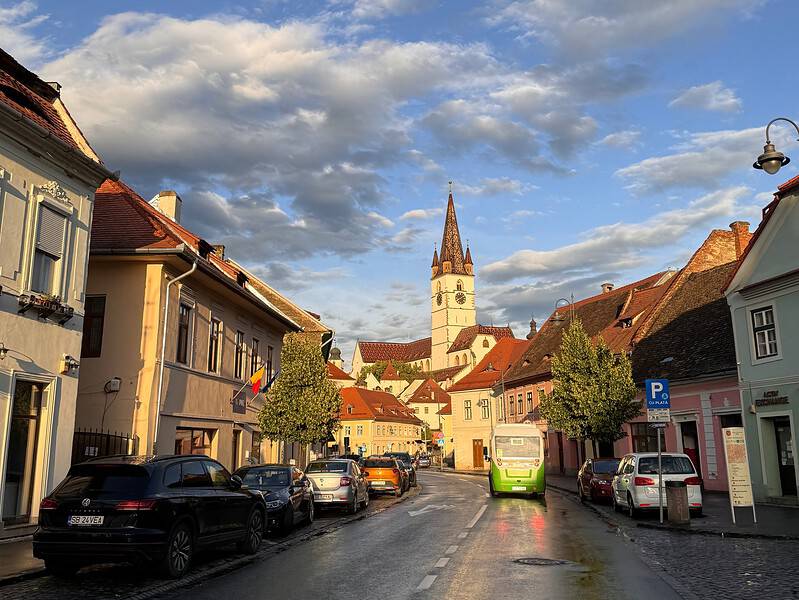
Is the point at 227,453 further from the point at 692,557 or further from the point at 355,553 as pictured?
the point at 692,557

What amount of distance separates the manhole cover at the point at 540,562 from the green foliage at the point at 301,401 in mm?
17711

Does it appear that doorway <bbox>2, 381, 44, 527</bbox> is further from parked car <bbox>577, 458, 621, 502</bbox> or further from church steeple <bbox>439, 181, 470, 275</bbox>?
church steeple <bbox>439, 181, 470, 275</bbox>

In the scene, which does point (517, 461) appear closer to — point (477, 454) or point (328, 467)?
point (328, 467)

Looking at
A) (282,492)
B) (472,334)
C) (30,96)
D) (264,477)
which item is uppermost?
(472,334)

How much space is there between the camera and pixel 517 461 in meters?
28.1

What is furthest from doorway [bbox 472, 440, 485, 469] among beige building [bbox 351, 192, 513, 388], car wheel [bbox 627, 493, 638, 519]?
beige building [bbox 351, 192, 513, 388]

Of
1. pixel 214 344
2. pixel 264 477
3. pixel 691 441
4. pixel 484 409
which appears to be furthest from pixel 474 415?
pixel 264 477

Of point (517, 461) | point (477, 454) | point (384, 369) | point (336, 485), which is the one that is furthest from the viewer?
point (384, 369)

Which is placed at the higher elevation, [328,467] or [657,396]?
[657,396]

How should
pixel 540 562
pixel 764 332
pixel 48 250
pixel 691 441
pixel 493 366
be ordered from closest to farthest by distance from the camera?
pixel 540 562 < pixel 48 250 < pixel 764 332 < pixel 691 441 < pixel 493 366

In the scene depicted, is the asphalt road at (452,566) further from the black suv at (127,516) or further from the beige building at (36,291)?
the beige building at (36,291)

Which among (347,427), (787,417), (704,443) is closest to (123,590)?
(787,417)

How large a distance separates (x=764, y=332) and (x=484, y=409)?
42.4 m

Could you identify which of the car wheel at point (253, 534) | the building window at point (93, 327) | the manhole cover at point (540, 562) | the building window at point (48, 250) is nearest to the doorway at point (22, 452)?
the building window at point (48, 250)
